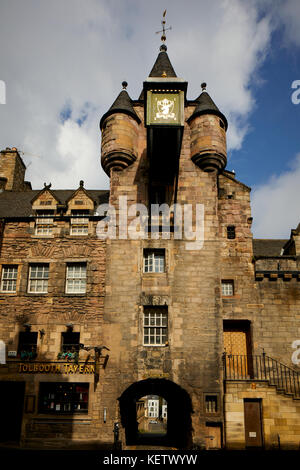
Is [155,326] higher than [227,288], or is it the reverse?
[227,288]

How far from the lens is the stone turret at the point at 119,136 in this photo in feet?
65.2

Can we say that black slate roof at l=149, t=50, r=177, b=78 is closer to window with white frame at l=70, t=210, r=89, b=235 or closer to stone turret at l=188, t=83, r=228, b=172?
stone turret at l=188, t=83, r=228, b=172

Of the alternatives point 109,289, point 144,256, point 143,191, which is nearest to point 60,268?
point 109,289

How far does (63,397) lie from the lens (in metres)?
17.1

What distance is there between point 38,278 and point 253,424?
1140cm

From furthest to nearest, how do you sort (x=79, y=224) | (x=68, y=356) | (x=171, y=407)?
(x=171, y=407)
(x=79, y=224)
(x=68, y=356)

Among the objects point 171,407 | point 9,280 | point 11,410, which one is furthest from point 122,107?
point 171,407

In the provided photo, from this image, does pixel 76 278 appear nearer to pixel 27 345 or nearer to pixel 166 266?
pixel 27 345

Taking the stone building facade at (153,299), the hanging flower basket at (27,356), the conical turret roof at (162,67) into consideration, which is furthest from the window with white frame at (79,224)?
the conical turret roof at (162,67)

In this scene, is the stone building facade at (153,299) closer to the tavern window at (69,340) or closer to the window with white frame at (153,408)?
the tavern window at (69,340)

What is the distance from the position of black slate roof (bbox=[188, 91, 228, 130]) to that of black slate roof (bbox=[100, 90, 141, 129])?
9.96 feet

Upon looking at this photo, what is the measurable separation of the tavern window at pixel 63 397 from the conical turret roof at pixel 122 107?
43.1 ft

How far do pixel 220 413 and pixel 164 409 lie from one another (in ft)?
177
